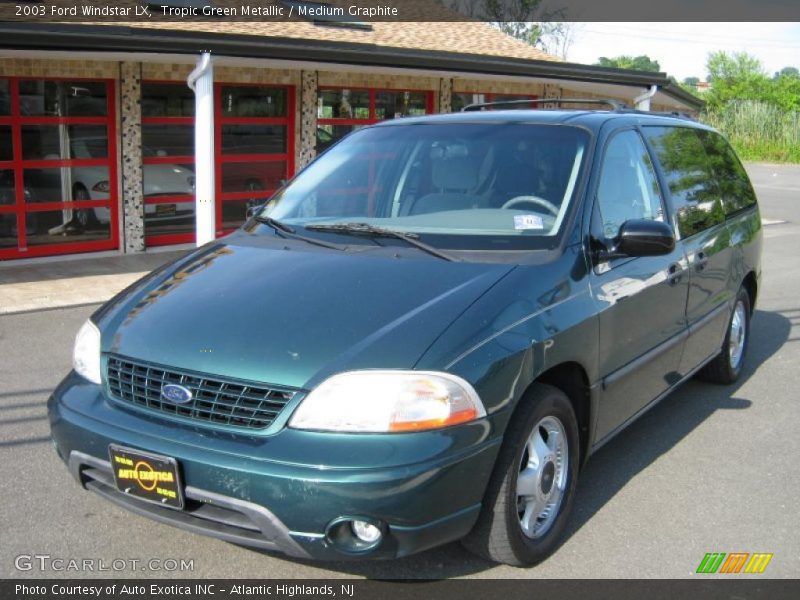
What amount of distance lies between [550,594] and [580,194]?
69.2 inches

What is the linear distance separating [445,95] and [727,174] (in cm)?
1022

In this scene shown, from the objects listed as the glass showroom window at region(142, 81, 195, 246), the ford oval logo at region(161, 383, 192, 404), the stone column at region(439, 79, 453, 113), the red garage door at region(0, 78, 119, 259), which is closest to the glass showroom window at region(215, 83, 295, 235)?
the glass showroom window at region(142, 81, 195, 246)

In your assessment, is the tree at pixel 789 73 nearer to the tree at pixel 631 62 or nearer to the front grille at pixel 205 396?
the tree at pixel 631 62

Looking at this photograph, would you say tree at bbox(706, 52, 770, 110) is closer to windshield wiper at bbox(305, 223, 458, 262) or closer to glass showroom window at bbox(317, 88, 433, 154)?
glass showroom window at bbox(317, 88, 433, 154)

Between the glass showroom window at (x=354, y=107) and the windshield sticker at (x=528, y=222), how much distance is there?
10.2m

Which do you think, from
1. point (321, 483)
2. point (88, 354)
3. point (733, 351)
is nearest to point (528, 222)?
point (321, 483)

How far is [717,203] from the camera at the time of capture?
18.2 feet

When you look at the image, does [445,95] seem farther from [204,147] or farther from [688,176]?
[688,176]

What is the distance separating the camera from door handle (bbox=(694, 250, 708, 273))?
4.91 metres

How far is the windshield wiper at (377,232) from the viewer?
3.73 metres

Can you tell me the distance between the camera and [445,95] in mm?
15727

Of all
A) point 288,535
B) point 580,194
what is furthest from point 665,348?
point 288,535

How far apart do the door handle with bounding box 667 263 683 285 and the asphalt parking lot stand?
0.99 metres
